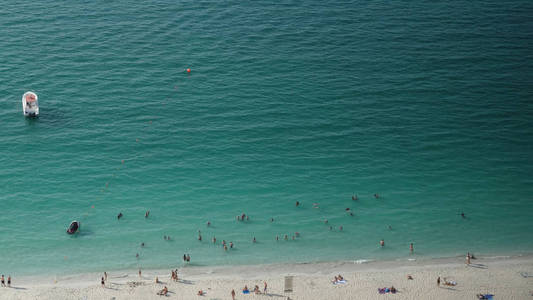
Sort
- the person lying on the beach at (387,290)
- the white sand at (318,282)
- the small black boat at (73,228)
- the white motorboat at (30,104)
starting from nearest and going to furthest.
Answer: the white sand at (318,282) < the person lying on the beach at (387,290) < the small black boat at (73,228) < the white motorboat at (30,104)

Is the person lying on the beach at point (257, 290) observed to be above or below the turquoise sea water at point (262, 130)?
below

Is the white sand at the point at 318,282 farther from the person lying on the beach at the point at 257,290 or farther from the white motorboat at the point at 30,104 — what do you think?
the white motorboat at the point at 30,104

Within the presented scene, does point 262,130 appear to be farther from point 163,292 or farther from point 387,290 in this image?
point 387,290

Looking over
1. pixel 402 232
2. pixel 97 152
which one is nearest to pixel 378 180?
pixel 402 232

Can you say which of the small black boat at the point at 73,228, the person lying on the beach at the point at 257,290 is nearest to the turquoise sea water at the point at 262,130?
the small black boat at the point at 73,228

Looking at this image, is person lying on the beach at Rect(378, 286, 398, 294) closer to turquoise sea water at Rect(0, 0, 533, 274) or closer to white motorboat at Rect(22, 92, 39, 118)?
turquoise sea water at Rect(0, 0, 533, 274)

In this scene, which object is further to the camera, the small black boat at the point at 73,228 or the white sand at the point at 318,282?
the small black boat at the point at 73,228

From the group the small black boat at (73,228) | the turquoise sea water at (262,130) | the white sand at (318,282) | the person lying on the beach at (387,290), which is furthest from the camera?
the turquoise sea water at (262,130)

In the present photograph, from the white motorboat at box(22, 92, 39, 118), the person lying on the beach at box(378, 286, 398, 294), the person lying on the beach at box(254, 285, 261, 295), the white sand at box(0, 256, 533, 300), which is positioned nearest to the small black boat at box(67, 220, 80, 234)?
the white sand at box(0, 256, 533, 300)

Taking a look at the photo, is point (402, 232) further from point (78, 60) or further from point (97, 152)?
point (78, 60)

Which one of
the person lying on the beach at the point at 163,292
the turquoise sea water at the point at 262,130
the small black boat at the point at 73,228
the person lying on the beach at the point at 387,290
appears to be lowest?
the person lying on the beach at the point at 163,292
